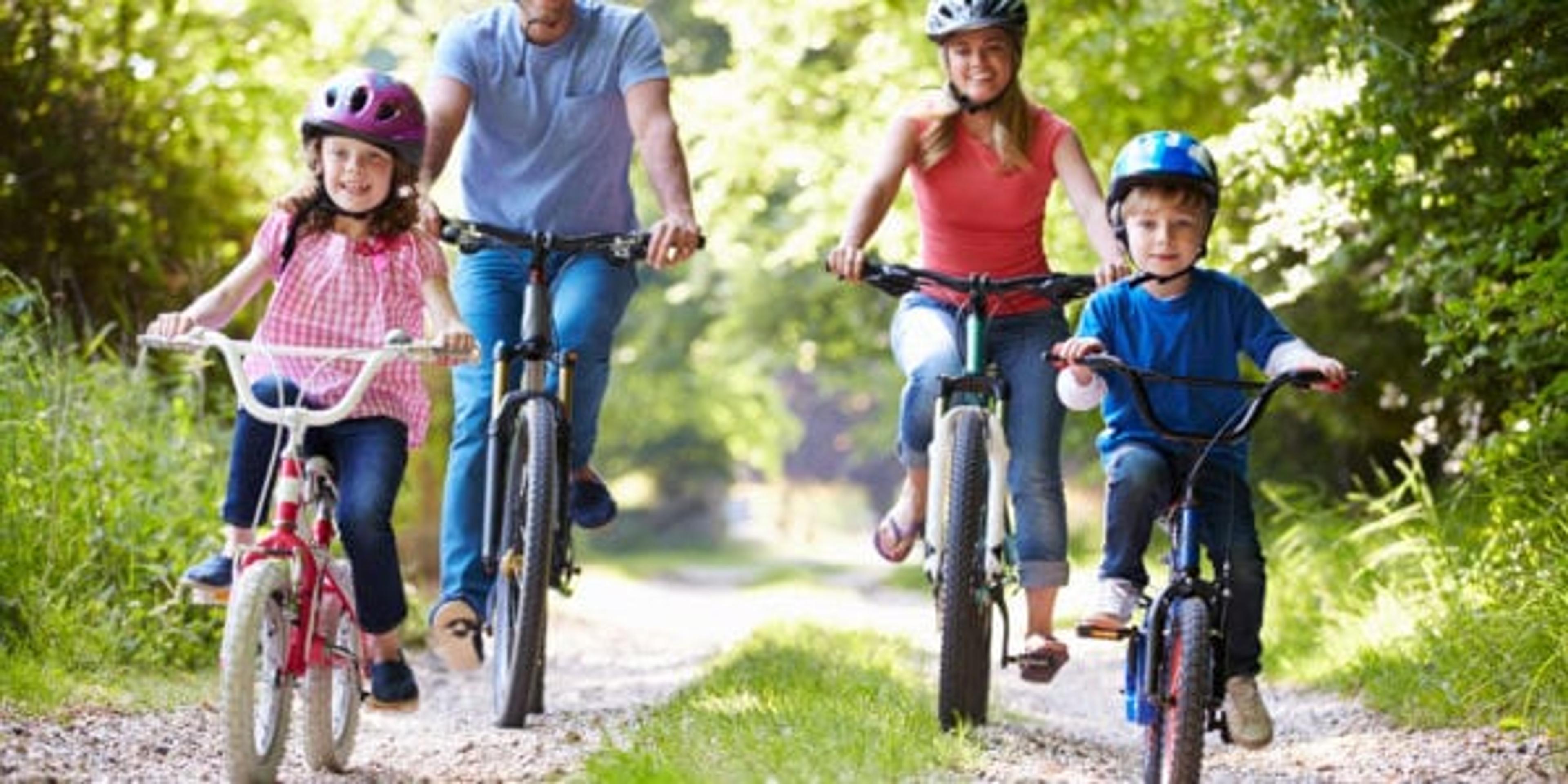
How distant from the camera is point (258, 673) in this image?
5461 mm

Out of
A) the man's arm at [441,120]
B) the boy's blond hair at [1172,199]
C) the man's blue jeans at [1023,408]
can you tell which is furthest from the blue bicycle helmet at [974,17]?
the man's arm at [441,120]

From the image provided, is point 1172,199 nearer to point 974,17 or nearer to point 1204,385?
point 1204,385

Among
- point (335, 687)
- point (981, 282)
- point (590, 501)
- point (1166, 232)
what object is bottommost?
point (335, 687)

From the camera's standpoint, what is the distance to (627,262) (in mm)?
6875

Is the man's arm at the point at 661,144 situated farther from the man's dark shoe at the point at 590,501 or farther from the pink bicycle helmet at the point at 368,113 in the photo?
the pink bicycle helmet at the point at 368,113

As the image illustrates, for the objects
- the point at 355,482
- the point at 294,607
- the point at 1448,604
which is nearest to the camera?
the point at 294,607

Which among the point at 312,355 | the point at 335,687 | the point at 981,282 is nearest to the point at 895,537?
the point at 981,282

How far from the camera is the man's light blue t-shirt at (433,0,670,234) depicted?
6.98 metres

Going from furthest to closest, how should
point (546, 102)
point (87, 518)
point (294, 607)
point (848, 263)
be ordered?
point (87, 518), point (546, 102), point (848, 263), point (294, 607)

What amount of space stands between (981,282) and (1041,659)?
107 cm

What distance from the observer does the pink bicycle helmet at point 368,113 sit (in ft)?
19.5

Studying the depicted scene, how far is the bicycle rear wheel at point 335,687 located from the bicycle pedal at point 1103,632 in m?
1.82

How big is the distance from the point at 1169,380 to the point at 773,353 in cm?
1918

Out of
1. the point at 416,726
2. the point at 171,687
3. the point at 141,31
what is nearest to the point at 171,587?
the point at 171,687
